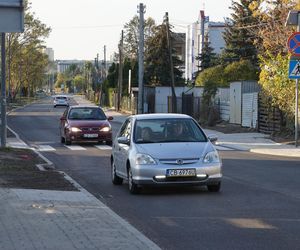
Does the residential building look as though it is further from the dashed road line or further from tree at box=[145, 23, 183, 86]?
the dashed road line

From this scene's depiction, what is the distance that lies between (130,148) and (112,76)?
3382 inches

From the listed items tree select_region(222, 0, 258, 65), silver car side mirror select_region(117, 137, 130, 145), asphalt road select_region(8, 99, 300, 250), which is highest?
tree select_region(222, 0, 258, 65)

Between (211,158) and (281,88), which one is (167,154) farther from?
(281,88)

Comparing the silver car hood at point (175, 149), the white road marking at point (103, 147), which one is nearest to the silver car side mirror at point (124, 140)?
the silver car hood at point (175, 149)

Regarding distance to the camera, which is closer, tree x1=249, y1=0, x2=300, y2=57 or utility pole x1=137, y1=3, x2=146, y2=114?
tree x1=249, y1=0, x2=300, y2=57

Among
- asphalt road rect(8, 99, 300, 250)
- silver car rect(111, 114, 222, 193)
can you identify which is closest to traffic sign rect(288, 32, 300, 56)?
asphalt road rect(8, 99, 300, 250)

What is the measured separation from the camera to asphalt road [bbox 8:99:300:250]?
8.08 meters

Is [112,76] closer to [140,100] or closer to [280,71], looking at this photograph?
[140,100]

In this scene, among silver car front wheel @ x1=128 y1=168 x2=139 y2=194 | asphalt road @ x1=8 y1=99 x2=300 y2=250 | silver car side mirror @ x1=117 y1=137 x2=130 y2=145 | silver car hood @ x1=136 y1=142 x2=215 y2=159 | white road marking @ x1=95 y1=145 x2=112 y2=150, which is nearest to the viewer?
asphalt road @ x1=8 y1=99 x2=300 y2=250

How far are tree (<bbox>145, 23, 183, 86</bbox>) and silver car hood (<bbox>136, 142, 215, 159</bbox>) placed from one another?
6499cm

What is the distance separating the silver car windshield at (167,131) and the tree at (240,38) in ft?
185

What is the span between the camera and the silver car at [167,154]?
11.8 meters

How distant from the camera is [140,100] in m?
48.1

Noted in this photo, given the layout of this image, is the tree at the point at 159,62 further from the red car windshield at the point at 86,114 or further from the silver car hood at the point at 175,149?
the silver car hood at the point at 175,149
